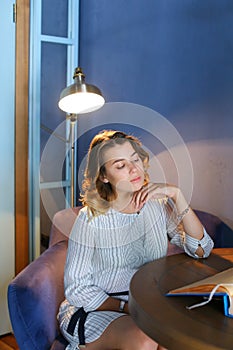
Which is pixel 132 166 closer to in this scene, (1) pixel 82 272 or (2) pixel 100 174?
(2) pixel 100 174

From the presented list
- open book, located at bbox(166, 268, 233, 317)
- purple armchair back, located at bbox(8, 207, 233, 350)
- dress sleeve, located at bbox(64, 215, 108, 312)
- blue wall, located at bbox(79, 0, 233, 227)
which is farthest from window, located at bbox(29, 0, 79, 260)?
open book, located at bbox(166, 268, 233, 317)

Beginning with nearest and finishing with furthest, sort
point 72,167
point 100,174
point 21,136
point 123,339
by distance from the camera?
point 123,339 < point 100,174 < point 21,136 < point 72,167

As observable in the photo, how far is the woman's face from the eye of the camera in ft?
4.47

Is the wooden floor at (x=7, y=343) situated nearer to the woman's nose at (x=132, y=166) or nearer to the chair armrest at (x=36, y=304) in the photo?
the chair armrest at (x=36, y=304)

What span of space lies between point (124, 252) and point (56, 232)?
1.53 ft

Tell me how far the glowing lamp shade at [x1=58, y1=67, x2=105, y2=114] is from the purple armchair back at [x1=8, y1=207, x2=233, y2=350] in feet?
2.22

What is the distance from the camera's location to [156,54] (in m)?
1.95

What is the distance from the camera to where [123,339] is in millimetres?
1123

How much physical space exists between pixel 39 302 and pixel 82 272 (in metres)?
0.17

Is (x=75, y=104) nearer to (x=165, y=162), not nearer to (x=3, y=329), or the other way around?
(x=165, y=162)

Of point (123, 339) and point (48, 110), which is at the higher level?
point (48, 110)

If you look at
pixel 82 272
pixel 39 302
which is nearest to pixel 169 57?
pixel 82 272

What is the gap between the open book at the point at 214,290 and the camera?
2.96ft

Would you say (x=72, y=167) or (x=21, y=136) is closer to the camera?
(x=21, y=136)
